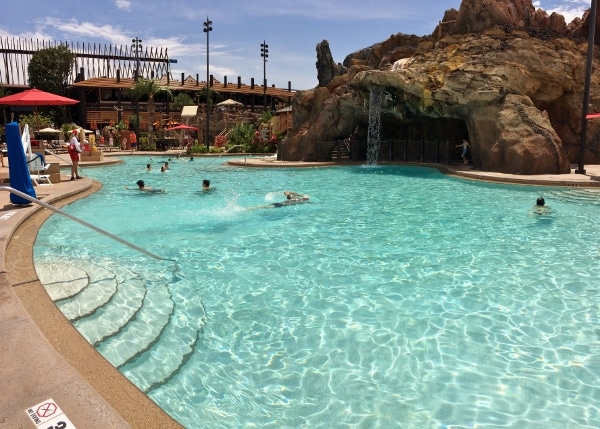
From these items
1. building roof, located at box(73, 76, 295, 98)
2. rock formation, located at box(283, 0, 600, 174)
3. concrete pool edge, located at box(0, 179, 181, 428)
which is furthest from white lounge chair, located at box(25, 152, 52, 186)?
building roof, located at box(73, 76, 295, 98)

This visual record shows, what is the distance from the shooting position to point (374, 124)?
22.5 metres

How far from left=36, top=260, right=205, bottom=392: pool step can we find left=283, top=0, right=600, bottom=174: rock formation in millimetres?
14275

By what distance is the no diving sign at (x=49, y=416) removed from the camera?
2.42 meters

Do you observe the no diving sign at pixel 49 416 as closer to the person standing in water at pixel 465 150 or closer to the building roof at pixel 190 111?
the person standing in water at pixel 465 150

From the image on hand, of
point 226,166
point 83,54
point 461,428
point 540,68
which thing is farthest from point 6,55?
point 461,428

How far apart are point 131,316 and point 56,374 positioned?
2.10 m

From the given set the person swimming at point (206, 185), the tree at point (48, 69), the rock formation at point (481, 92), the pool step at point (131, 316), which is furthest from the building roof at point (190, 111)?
the pool step at point (131, 316)

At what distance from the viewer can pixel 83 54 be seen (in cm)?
5422

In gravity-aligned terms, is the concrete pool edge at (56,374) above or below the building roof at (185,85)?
below

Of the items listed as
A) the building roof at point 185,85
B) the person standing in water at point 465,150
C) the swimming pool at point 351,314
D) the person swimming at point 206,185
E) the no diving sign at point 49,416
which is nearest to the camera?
the no diving sign at point 49,416

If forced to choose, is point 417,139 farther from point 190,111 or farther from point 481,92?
point 190,111

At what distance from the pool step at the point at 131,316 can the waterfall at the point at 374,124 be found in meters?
16.4

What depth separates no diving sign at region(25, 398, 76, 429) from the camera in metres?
2.42

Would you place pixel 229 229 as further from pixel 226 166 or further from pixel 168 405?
pixel 226 166
